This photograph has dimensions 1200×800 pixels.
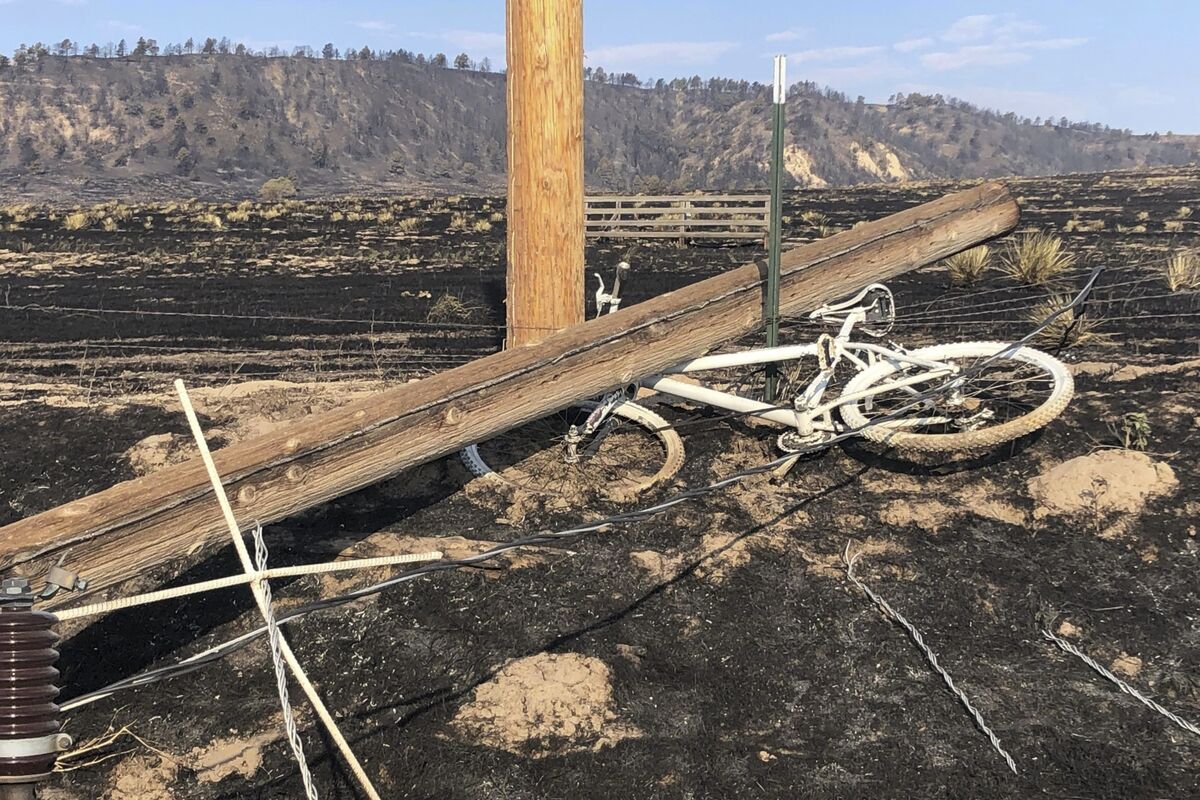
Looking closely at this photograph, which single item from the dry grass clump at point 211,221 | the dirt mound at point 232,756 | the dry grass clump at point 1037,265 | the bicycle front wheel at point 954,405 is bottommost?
the dirt mound at point 232,756

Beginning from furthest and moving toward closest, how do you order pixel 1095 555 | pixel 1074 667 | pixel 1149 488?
pixel 1149 488 < pixel 1095 555 < pixel 1074 667

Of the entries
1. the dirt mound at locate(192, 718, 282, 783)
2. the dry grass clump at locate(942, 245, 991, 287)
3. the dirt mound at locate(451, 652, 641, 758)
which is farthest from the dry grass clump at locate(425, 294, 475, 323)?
the dirt mound at locate(192, 718, 282, 783)

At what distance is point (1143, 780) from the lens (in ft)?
9.54

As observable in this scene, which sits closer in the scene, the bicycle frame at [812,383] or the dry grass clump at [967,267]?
the bicycle frame at [812,383]

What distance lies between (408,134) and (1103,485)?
113199 mm

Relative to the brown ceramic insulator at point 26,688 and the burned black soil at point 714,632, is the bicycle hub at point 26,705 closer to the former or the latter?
the brown ceramic insulator at point 26,688

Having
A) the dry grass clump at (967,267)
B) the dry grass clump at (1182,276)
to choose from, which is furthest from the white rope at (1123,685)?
the dry grass clump at (967,267)

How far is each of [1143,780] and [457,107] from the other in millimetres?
126756

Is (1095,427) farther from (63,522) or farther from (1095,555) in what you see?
(63,522)

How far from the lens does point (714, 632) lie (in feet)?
12.4

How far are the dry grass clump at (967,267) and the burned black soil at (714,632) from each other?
5.37 m

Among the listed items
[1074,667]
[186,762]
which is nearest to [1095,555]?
[1074,667]

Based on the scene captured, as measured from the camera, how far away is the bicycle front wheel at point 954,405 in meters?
4.82

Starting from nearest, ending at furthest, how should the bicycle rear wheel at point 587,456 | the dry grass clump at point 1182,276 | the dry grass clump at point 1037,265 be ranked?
the bicycle rear wheel at point 587,456 → the dry grass clump at point 1182,276 → the dry grass clump at point 1037,265
